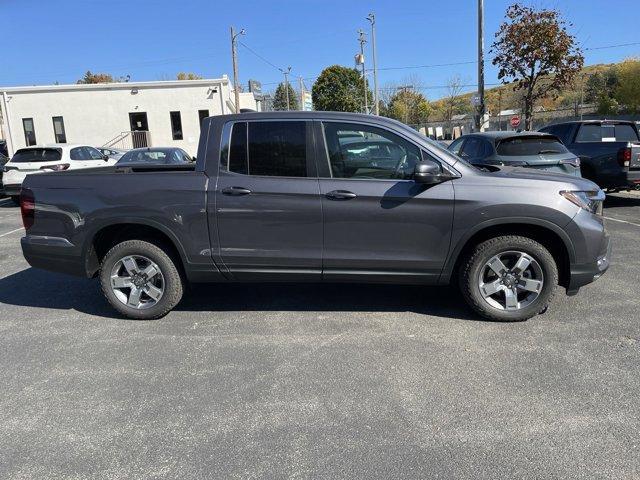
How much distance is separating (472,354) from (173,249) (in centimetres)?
281

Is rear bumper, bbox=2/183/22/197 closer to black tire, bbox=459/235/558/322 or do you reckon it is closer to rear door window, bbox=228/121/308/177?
rear door window, bbox=228/121/308/177

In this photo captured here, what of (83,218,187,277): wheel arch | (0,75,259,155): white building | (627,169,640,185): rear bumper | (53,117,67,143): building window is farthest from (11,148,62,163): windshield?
(53,117,67,143): building window

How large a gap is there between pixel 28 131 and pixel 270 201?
31290mm

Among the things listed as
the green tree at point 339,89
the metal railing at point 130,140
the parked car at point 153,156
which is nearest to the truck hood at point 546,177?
the parked car at point 153,156

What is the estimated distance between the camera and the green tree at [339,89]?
2913 inches

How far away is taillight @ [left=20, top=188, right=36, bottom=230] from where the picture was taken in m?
4.90

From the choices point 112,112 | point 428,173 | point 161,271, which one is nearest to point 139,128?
point 112,112

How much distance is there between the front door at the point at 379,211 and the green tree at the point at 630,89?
57283 millimetres

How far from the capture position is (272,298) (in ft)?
18.1

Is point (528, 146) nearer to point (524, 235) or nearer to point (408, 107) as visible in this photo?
point (524, 235)

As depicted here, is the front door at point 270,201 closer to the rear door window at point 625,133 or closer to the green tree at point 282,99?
the rear door window at point 625,133

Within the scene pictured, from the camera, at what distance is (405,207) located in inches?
175

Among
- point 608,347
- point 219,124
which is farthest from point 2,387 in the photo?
point 608,347

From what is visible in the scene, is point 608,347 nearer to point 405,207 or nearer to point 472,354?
point 472,354
